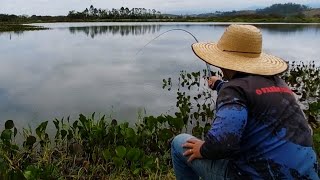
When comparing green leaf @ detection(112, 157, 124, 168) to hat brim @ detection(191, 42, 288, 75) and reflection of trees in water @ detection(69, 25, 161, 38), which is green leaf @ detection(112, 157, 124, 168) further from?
reflection of trees in water @ detection(69, 25, 161, 38)

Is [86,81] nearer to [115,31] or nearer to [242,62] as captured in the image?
[242,62]

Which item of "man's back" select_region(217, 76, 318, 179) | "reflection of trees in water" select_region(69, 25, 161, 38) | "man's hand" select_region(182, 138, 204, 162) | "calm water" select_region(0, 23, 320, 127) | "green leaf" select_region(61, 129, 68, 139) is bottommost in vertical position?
"calm water" select_region(0, 23, 320, 127)

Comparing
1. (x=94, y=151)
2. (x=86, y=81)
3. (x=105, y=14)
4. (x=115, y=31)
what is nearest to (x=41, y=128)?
(x=94, y=151)

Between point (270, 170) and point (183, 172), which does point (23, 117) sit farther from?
point (270, 170)

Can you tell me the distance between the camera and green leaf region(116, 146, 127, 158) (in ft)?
11.1

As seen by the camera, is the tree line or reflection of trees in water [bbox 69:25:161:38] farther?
the tree line

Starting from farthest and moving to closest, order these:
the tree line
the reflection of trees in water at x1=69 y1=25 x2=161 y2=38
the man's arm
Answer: the tree line → the reflection of trees in water at x1=69 y1=25 x2=161 y2=38 → the man's arm

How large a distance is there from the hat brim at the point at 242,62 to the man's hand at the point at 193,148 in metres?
0.40

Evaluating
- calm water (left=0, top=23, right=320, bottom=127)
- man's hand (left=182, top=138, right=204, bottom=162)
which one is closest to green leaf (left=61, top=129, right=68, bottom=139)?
calm water (left=0, top=23, right=320, bottom=127)

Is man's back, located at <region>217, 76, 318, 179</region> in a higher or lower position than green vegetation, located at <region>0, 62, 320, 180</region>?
higher

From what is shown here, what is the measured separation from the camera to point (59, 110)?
247 inches

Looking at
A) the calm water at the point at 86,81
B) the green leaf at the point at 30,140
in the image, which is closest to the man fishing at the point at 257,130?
the green leaf at the point at 30,140

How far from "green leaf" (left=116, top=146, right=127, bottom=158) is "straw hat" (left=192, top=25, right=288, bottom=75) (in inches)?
63.4

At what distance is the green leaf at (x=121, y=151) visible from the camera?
339 cm
